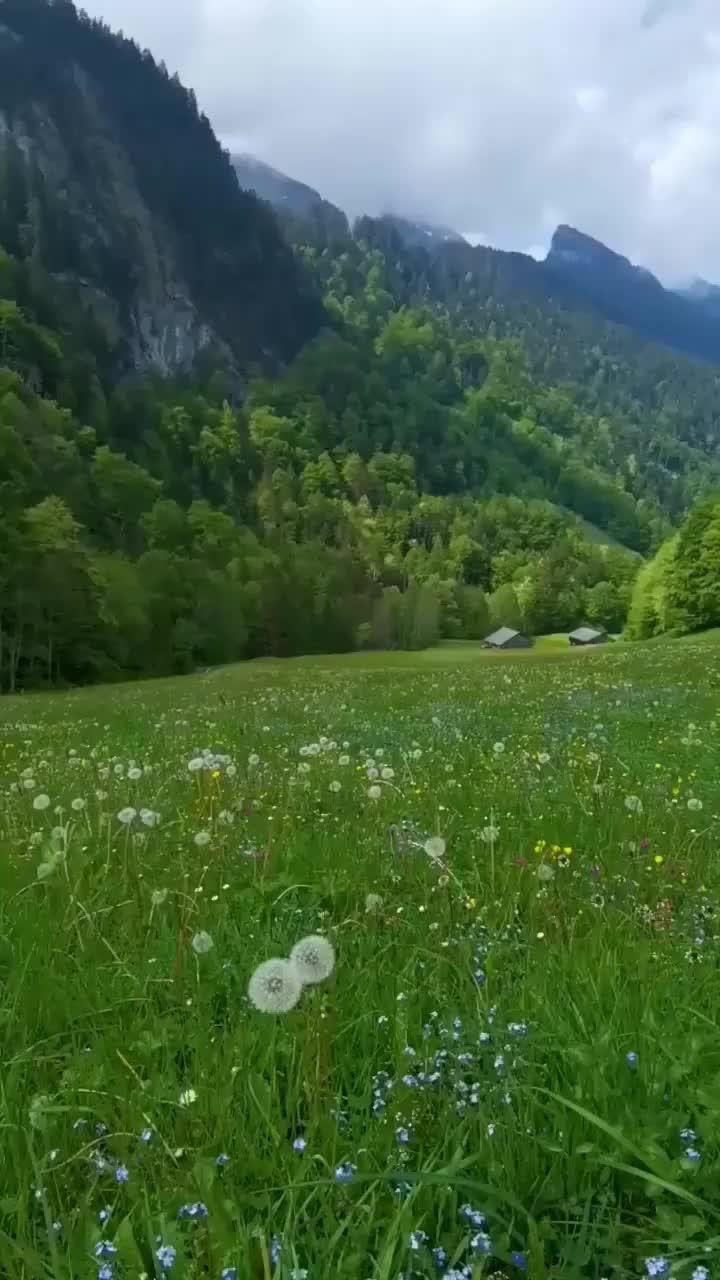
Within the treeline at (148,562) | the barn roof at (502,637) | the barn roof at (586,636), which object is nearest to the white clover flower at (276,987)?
the treeline at (148,562)

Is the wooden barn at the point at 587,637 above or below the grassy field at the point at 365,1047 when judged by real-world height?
below

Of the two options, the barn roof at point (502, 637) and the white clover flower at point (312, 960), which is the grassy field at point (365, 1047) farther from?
the barn roof at point (502, 637)

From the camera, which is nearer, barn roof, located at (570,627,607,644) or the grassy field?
the grassy field

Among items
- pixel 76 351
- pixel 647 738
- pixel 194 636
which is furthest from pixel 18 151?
pixel 647 738

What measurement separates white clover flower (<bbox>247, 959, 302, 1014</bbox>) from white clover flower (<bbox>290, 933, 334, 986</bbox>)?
0.03m

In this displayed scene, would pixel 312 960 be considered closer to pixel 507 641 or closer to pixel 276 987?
pixel 276 987

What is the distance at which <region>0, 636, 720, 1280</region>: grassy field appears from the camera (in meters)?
1.95

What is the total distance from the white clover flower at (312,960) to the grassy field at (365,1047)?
58 millimetres

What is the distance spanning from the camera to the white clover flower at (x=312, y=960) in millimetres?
2494

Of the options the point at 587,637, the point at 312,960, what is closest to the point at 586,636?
the point at 587,637

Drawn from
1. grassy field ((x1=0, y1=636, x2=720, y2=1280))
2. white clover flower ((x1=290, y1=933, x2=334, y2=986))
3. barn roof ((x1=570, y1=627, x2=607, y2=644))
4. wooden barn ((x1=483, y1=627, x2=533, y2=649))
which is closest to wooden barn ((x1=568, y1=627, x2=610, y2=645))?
barn roof ((x1=570, y1=627, x2=607, y2=644))

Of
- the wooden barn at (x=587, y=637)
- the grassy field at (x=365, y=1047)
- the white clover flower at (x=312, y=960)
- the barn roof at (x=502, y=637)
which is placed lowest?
the wooden barn at (x=587, y=637)

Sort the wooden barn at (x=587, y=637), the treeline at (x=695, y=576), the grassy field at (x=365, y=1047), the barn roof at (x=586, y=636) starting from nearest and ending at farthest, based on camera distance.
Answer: the grassy field at (x=365, y=1047)
the treeline at (x=695, y=576)
the wooden barn at (x=587, y=637)
the barn roof at (x=586, y=636)

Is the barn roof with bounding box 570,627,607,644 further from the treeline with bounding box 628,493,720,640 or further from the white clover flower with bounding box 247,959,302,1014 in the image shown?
the white clover flower with bounding box 247,959,302,1014
